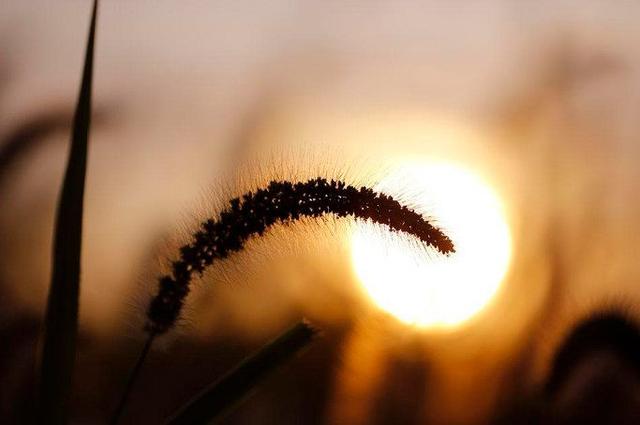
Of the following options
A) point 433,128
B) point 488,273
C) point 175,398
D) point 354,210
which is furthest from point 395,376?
point 354,210

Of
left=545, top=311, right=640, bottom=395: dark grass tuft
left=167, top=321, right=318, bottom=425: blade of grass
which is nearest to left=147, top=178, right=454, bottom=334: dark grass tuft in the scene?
left=167, top=321, right=318, bottom=425: blade of grass

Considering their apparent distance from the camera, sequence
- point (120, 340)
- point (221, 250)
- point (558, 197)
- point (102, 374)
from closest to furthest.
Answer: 1. point (221, 250)
2. point (120, 340)
3. point (102, 374)
4. point (558, 197)

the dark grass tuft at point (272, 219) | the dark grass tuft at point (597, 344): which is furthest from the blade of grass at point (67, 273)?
the dark grass tuft at point (597, 344)

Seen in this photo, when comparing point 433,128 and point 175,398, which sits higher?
point 433,128

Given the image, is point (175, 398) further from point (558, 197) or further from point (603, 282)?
point (558, 197)

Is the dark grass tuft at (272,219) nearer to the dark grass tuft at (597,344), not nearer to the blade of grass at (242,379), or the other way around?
the blade of grass at (242,379)

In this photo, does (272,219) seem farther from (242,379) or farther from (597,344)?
(597,344)

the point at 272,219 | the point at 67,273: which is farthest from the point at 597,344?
the point at 67,273
